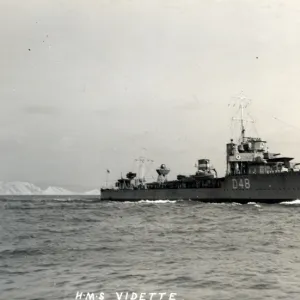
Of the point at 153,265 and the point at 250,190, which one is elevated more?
the point at 250,190

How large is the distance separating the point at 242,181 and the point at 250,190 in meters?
1.78

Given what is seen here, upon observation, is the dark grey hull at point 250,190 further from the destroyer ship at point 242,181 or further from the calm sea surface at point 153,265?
the calm sea surface at point 153,265

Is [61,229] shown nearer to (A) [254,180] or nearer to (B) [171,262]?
(B) [171,262]

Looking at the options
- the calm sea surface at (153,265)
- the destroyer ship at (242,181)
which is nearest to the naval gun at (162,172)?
the destroyer ship at (242,181)

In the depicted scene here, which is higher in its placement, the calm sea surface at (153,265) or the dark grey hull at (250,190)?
the dark grey hull at (250,190)

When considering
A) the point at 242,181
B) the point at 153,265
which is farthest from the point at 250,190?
the point at 153,265

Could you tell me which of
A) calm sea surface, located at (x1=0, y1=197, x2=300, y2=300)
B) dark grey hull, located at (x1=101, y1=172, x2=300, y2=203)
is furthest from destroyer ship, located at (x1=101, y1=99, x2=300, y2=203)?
calm sea surface, located at (x1=0, y1=197, x2=300, y2=300)

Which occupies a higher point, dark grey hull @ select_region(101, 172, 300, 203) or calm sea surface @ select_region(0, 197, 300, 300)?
dark grey hull @ select_region(101, 172, 300, 203)

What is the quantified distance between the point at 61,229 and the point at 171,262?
14182 mm

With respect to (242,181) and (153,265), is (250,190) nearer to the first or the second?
(242,181)

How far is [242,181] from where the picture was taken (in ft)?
184

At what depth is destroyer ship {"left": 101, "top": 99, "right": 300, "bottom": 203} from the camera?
166ft

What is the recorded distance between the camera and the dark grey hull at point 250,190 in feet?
163

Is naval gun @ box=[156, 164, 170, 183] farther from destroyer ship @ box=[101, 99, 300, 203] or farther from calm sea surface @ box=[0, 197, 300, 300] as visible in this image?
calm sea surface @ box=[0, 197, 300, 300]
